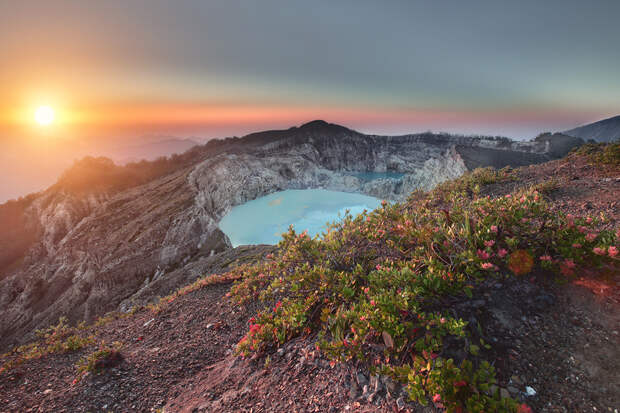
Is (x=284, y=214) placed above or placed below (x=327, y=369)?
below

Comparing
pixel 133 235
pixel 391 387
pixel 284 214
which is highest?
pixel 391 387

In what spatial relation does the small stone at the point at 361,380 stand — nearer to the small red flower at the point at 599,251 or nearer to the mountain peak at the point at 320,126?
the small red flower at the point at 599,251

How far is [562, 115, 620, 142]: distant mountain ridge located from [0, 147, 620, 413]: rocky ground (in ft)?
191

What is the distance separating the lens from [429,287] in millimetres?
2594

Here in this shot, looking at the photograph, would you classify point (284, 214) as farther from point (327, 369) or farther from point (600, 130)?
point (600, 130)

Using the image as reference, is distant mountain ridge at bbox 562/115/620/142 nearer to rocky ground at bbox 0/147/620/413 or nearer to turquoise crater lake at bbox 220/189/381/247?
turquoise crater lake at bbox 220/189/381/247

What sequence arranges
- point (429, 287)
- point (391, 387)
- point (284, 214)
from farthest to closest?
point (284, 214) → point (429, 287) → point (391, 387)

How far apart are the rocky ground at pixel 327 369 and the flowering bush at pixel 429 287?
182 millimetres

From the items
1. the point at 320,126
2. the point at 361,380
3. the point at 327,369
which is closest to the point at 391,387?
the point at 361,380

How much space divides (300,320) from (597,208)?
A: 723cm

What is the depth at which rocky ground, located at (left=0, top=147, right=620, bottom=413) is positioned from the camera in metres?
1.95

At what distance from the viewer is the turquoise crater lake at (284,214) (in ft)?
54.7

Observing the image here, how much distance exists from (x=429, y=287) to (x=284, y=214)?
16.7 m

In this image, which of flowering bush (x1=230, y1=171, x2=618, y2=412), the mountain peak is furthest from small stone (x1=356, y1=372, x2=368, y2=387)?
the mountain peak
